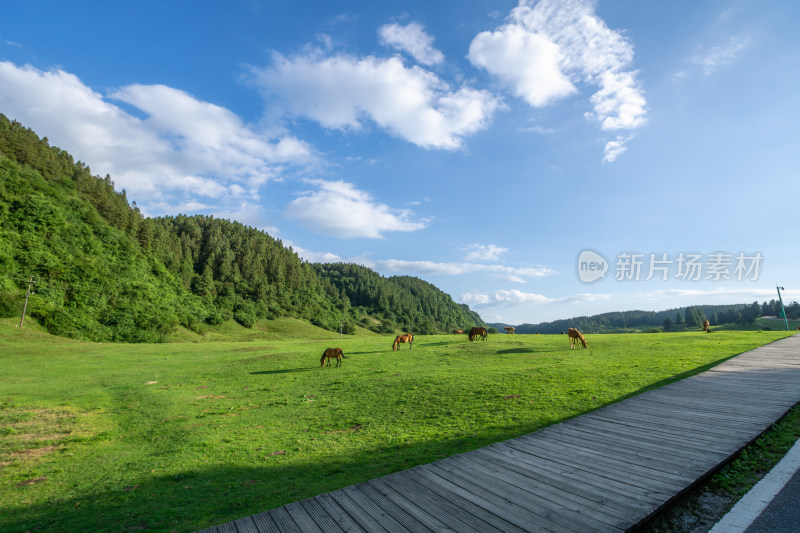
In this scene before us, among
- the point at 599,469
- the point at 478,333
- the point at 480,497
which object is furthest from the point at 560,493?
the point at 478,333

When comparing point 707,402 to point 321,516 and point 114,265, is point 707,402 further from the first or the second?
point 114,265

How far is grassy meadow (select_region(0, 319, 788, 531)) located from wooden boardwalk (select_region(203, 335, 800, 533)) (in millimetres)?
1974

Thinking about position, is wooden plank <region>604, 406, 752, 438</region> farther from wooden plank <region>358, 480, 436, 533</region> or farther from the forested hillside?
the forested hillside

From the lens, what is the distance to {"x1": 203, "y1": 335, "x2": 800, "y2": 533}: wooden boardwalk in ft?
15.6

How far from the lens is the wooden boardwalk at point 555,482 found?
4.77 m

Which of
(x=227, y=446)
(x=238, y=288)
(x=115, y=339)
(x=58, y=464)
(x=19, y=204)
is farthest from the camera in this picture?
(x=238, y=288)

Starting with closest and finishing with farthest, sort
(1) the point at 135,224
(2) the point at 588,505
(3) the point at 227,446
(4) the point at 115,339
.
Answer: (2) the point at 588,505
(3) the point at 227,446
(4) the point at 115,339
(1) the point at 135,224

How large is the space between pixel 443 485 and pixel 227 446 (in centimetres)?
955

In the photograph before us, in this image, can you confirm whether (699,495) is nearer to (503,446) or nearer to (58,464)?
(503,446)

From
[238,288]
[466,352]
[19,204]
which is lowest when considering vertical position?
[466,352]

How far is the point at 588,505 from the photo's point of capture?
16.5 ft

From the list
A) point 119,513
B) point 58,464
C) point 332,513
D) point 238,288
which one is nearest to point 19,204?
point 238,288

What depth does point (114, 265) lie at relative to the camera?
93.8 m

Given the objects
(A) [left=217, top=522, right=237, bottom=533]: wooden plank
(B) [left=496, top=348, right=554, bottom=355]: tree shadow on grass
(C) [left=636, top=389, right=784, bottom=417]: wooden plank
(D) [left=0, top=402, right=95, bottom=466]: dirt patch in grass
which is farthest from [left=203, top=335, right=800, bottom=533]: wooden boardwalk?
(B) [left=496, top=348, right=554, bottom=355]: tree shadow on grass
